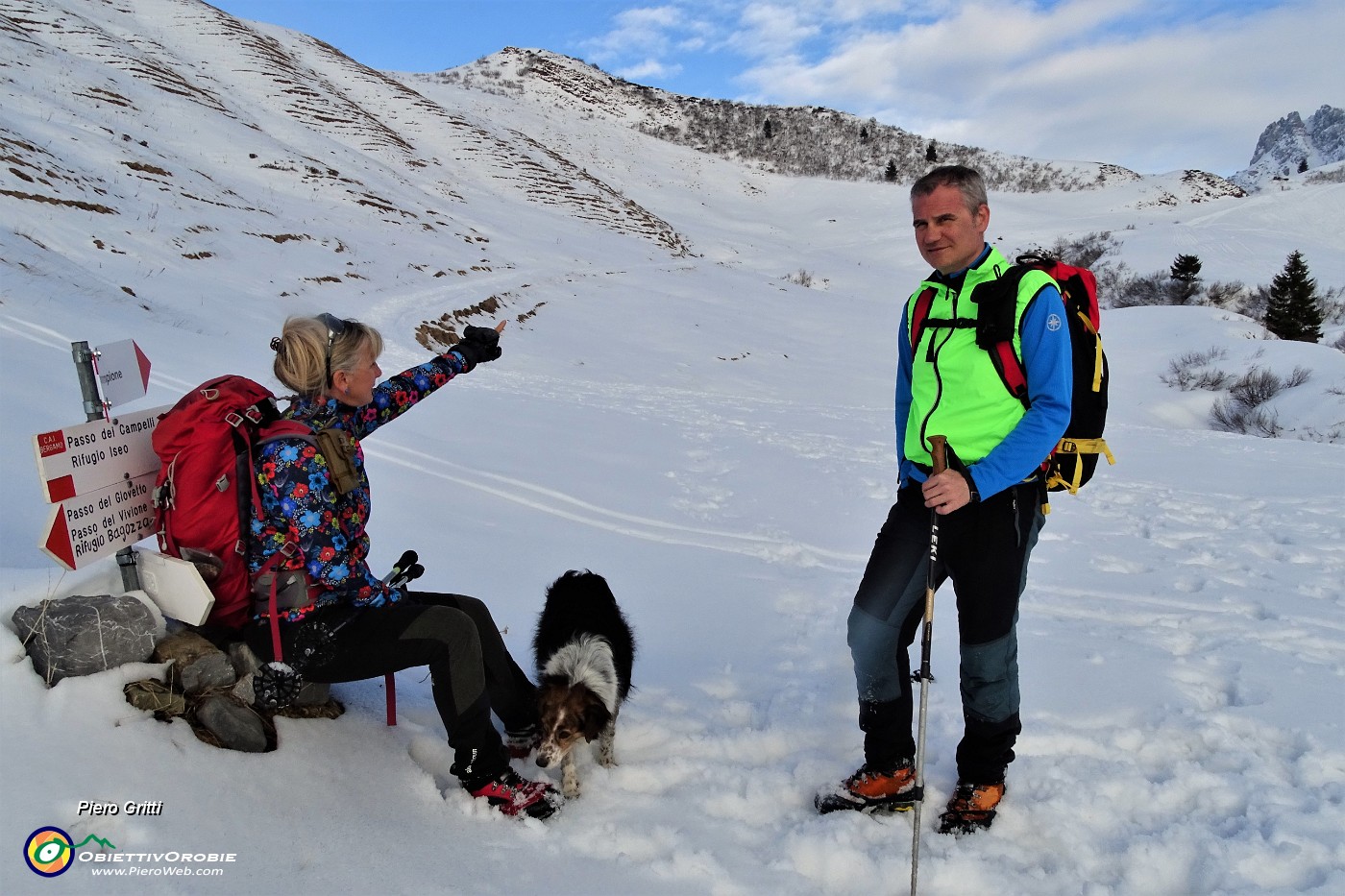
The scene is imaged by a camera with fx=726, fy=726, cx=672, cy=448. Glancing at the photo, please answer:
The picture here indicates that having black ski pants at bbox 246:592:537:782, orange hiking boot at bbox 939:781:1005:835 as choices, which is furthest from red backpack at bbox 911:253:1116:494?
black ski pants at bbox 246:592:537:782

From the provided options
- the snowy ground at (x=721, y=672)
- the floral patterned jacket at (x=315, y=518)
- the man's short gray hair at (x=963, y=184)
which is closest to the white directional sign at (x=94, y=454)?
the snowy ground at (x=721, y=672)

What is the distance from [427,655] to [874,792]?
6.29 ft

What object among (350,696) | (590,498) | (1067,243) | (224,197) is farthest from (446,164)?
(350,696)

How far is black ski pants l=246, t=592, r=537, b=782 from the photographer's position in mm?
2721

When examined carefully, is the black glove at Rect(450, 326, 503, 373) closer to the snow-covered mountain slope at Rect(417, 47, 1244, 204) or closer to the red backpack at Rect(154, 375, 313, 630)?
the red backpack at Rect(154, 375, 313, 630)

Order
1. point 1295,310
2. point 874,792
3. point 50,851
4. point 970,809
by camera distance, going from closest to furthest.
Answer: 1. point 50,851
2. point 970,809
3. point 874,792
4. point 1295,310

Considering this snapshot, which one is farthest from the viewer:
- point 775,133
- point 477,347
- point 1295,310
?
point 775,133

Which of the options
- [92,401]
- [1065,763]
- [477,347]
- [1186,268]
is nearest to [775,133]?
[1186,268]

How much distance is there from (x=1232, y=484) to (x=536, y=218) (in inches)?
1293

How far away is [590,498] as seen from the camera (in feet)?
23.2

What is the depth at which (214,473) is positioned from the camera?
267cm

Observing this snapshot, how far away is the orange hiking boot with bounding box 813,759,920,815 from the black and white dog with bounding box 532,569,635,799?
38.6 inches

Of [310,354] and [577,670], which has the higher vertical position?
[310,354]

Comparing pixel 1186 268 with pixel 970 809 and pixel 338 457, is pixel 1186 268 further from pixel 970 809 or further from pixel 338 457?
pixel 338 457
